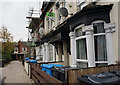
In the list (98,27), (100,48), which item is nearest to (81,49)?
(100,48)

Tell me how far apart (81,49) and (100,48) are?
47.2 inches

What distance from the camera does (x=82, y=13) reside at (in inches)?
205

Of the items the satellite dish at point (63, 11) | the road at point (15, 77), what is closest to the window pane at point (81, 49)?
the satellite dish at point (63, 11)

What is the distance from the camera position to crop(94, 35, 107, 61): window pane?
15.8 feet

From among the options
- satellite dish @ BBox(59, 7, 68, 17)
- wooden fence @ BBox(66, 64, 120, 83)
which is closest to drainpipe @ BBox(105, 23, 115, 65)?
wooden fence @ BBox(66, 64, 120, 83)

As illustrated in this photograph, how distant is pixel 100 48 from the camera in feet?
16.2

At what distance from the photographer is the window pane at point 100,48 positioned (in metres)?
4.83

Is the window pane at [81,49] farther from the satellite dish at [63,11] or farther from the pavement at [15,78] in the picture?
the pavement at [15,78]

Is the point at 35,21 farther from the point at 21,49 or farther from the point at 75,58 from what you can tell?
the point at 21,49

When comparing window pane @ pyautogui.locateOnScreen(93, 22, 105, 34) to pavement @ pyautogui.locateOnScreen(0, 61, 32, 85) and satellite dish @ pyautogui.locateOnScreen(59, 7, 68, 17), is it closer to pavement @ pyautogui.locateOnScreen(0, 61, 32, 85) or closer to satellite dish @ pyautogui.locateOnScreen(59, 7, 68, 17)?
satellite dish @ pyautogui.locateOnScreen(59, 7, 68, 17)

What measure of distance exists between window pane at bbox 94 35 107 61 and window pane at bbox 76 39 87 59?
72 cm

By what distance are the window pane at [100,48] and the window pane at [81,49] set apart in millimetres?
719

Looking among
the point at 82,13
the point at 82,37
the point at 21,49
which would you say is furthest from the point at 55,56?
the point at 21,49

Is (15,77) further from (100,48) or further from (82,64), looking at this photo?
(100,48)
